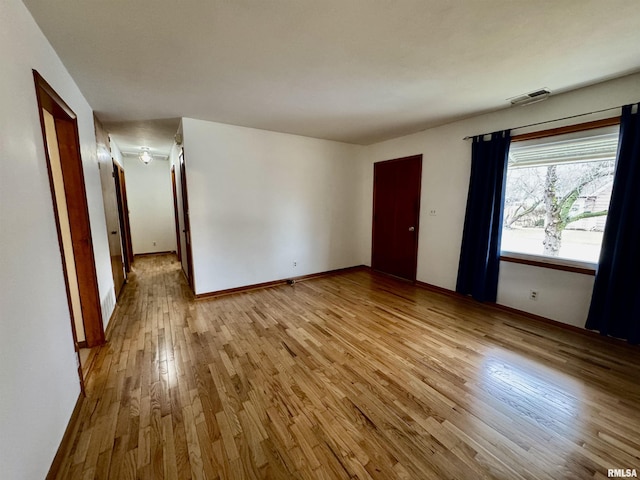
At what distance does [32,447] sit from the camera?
3.68 ft

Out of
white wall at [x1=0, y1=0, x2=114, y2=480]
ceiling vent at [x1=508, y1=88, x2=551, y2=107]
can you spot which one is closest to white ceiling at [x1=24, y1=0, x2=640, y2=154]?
ceiling vent at [x1=508, y1=88, x2=551, y2=107]

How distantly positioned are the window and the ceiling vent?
42cm

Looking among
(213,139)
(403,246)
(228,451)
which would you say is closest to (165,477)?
(228,451)

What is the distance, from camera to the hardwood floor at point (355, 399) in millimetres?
1343

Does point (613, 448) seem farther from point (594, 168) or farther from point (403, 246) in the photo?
point (403, 246)

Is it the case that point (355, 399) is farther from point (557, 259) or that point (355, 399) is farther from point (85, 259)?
point (557, 259)

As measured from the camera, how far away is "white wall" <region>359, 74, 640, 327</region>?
252 cm

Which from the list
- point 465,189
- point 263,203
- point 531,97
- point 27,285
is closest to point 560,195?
point 465,189

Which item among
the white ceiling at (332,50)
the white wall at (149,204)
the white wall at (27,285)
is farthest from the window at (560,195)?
the white wall at (149,204)

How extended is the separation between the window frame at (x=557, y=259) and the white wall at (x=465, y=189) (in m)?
0.06

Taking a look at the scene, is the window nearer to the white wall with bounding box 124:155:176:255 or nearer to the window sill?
the window sill

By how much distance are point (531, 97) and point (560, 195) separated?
1.10 metres

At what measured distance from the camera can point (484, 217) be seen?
322cm

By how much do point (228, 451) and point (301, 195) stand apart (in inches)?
140
